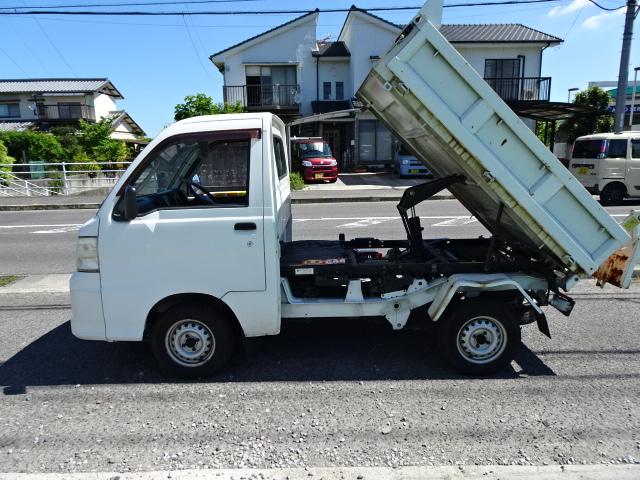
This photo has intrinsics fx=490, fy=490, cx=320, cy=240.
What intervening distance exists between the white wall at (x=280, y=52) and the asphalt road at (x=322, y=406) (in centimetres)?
2659

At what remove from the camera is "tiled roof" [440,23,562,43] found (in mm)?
27359

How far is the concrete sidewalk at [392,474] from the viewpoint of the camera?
2.82 metres

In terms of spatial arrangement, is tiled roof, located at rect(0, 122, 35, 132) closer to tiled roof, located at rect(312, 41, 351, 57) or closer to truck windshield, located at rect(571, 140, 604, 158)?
tiled roof, located at rect(312, 41, 351, 57)

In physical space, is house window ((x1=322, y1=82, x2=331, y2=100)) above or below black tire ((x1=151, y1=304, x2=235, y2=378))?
above

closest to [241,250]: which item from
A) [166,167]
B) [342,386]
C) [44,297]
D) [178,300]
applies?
[178,300]

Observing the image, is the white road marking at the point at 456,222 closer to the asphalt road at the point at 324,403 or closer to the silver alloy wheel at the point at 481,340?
the asphalt road at the point at 324,403

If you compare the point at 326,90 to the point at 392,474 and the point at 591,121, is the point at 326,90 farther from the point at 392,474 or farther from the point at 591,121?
the point at 392,474

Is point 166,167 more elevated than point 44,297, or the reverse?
point 166,167

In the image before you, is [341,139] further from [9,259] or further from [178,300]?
[178,300]

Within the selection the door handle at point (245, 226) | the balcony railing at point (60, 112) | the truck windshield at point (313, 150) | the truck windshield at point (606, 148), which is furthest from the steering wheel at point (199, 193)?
the balcony railing at point (60, 112)

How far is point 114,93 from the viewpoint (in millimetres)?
51719

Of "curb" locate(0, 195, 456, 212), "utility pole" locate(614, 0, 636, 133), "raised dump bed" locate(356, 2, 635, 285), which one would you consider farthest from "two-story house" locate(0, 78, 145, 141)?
"raised dump bed" locate(356, 2, 635, 285)

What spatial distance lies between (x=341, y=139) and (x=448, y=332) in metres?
27.5

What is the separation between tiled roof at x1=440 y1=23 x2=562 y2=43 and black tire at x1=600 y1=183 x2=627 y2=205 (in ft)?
50.7
